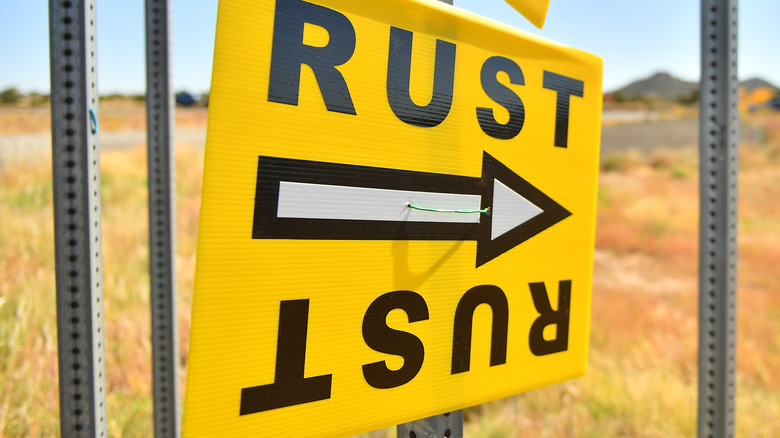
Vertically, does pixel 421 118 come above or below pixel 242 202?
above

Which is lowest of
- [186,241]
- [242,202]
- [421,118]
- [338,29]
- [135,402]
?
[135,402]

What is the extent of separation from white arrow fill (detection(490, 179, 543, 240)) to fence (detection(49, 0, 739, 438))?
378mm

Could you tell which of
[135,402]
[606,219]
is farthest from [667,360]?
[606,219]

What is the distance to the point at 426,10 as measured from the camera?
85 centimetres

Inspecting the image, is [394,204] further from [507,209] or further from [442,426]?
[442,426]

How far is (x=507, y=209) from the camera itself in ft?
3.15

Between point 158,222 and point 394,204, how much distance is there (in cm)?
85

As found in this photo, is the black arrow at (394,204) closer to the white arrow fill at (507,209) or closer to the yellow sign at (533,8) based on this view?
the white arrow fill at (507,209)

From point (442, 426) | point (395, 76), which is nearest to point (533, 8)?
point (395, 76)

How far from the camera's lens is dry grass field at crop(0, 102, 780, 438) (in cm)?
236

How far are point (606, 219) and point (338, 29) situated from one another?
7526 mm

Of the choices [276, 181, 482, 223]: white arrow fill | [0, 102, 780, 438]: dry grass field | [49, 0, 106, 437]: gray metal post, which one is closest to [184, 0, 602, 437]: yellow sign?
[276, 181, 482, 223]: white arrow fill

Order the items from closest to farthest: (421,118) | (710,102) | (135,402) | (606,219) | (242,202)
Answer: (242,202)
(421,118)
(710,102)
(135,402)
(606,219)

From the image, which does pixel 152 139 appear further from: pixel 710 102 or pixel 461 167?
pixel 710 102
